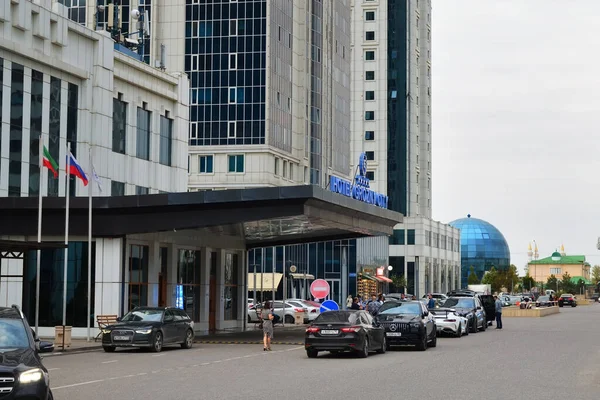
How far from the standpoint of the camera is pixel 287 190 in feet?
114

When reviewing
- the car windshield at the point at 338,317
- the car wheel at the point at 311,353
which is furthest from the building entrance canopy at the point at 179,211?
the car wheel at the point at 311,353

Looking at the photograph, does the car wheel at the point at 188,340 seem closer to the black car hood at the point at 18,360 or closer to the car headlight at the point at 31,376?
the black car hood at the point at 18,360

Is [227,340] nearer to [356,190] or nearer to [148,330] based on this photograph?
[148,330]

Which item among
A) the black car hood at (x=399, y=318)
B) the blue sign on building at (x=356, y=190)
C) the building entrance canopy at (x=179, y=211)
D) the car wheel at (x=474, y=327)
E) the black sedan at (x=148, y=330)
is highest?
the blue sign on building at (x=356, y=190)

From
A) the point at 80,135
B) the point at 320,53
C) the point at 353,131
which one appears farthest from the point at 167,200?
the point at 353,131

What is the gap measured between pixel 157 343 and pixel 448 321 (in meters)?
15.2

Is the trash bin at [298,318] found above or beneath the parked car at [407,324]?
beneath

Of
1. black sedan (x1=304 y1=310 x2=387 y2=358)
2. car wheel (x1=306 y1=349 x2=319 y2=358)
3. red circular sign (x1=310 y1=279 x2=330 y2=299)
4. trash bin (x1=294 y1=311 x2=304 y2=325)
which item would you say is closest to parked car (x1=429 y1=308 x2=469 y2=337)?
red circular sign (x1=310 y1=279 x2=330 y2=299)

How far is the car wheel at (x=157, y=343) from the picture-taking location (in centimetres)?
3134

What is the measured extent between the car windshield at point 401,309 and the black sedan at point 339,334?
461cm

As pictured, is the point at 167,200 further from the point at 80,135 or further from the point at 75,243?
the point at 80,135

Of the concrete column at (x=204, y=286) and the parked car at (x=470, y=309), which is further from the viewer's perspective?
the parked car at (x=470, y=309)

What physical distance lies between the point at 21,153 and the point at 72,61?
617cm

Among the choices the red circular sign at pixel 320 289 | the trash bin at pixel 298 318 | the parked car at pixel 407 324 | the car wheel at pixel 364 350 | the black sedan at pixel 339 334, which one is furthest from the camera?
the trash bin at pixel 298 318
